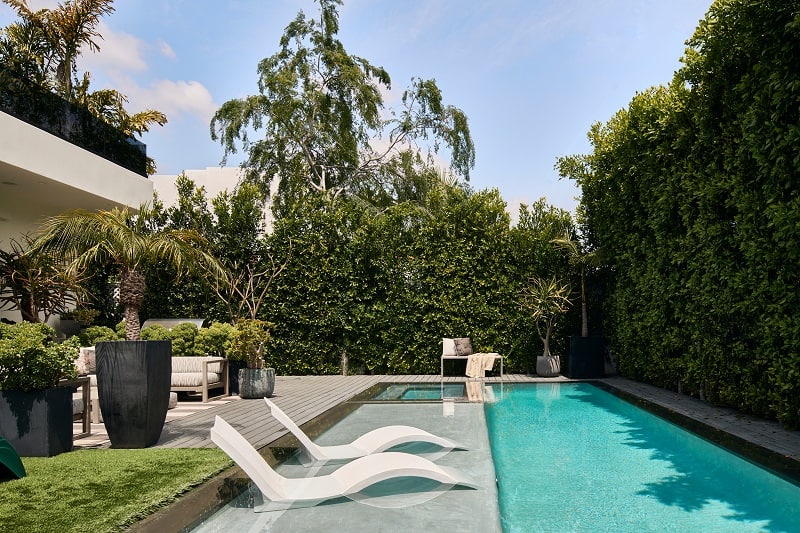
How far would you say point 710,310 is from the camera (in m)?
Answer: 7.77

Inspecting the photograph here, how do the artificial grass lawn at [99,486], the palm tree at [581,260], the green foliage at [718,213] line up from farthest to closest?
1. the palm tree at [581,260]
2. the green foliage at [718,213]
3. the artificial grass lawn at [99,486]

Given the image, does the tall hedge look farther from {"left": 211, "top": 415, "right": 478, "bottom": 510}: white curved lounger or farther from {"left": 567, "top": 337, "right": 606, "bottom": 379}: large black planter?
{"left": 211, "top": 415, "right": 478, "bottom": 510}: white curved lounger

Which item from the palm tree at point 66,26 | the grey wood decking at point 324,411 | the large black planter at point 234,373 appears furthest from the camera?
the palm tree at point 66,26

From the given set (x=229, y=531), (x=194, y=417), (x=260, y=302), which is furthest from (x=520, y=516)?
(x=260, y=302)

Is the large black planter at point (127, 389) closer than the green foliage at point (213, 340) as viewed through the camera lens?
Yes

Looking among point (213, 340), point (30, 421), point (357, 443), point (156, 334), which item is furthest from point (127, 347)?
point (213, 340)

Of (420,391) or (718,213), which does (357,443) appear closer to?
(420,391)

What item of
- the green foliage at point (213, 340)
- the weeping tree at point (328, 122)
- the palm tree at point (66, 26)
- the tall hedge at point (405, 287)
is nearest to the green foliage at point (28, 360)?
the green foliage at point (213, 340)

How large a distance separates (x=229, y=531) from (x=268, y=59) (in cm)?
2053

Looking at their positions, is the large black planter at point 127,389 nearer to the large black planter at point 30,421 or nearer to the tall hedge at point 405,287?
the large black planter at point 30,421

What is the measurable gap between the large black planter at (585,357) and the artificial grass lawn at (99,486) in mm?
8693

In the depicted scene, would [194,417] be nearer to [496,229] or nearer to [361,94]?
[496,229]

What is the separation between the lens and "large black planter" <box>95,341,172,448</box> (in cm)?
562

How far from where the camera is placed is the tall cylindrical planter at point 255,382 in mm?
9555
